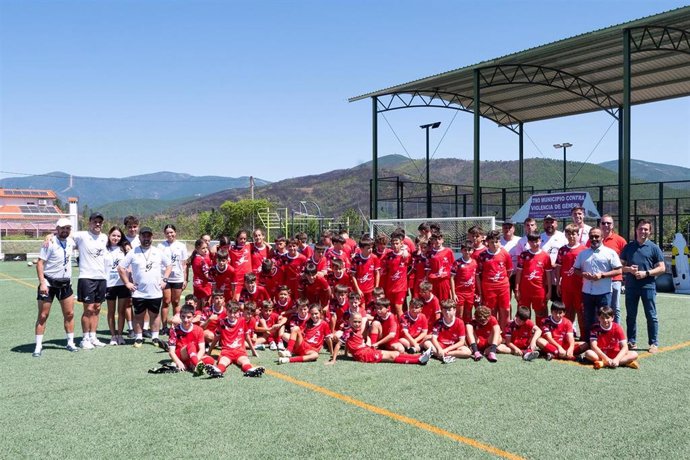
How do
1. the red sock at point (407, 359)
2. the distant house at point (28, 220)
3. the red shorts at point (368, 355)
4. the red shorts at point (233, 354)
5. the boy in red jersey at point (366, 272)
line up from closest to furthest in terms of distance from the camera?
the red shorts at point (233, 354) < the red sock at point (407, 359) < the red shorts at point (368, 355) < the boy in red jersey at point (366, 272) < the distant house at point (28, 220)

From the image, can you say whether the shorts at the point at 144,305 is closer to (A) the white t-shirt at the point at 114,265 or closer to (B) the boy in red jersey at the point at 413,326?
(A) the white t-shirt at the point at 114,265

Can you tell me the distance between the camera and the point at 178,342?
6.98 metres

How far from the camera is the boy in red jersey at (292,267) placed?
895 centimetres

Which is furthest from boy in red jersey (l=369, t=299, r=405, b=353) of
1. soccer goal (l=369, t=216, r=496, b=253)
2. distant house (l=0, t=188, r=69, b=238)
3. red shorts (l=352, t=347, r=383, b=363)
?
distant house (l=0, t=188, r=69, b=238)

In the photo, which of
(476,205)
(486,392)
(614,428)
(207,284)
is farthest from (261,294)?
(476,205)

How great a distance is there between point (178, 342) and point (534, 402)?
4.06 meters

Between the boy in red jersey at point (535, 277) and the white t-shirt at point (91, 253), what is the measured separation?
5.85 meters

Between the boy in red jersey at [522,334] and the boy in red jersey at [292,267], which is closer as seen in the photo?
the boy in red jersey at [522,334]

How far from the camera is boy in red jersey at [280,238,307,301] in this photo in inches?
352

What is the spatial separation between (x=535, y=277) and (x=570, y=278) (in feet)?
1.52

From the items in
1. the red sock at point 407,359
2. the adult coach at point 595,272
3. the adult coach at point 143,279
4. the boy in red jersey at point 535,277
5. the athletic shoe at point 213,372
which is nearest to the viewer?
the athletic shoe at point 213,372

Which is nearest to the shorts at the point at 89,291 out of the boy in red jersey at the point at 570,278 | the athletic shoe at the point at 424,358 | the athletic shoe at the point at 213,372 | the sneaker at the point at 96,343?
the sneaker at the point at 96,343

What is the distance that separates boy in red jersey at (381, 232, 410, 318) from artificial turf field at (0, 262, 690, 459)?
5.80ft

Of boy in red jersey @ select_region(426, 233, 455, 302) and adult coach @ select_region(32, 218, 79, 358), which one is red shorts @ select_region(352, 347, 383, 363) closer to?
boy in red jersey @ select_region(426, 233, 455, 302)
